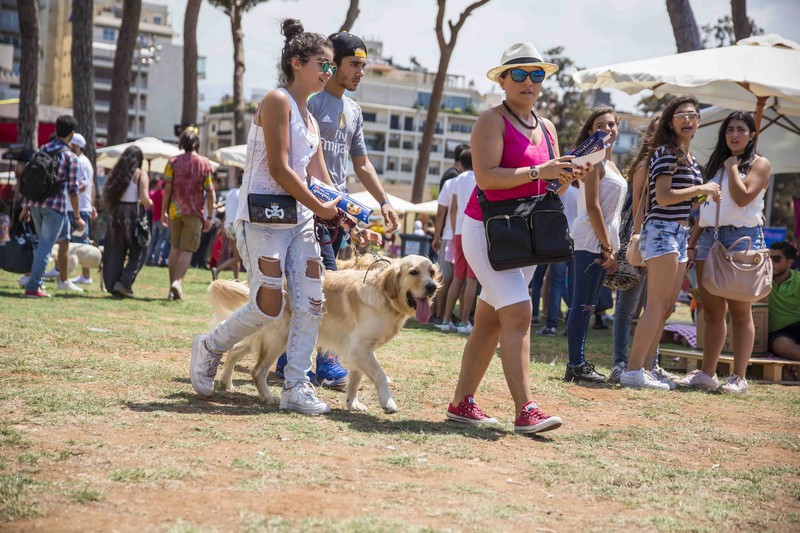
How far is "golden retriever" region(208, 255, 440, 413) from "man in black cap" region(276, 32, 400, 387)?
1.13 feet

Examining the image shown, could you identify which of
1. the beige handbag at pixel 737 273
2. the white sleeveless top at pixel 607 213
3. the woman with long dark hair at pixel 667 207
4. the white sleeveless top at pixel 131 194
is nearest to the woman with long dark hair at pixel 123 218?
the white sleeveless top at pixel 131 194

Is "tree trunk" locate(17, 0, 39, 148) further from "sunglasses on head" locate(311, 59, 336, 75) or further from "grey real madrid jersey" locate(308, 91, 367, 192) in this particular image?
"sunglasses on head" locate(311, 59, 336, 75)

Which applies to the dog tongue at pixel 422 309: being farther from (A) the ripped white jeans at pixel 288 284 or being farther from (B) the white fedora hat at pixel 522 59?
(B) the white fedora hat at pixel 522 59

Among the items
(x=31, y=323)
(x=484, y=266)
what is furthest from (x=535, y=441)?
(x=31, y=323)

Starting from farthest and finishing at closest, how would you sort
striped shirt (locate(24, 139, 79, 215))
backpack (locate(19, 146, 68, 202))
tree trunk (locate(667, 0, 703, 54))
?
tree trunk (locate(667, 0, 703, 54)) → striped shirt (locate(24, 139, 79, 215)) → backpack (locate(19, 146, 68, 202))

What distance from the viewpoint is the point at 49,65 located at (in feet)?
265

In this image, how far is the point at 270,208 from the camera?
206 inches

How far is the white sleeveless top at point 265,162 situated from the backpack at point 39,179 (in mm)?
6357

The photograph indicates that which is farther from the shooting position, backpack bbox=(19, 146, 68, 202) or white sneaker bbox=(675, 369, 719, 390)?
backpack bbox=(19, 146, 68, 202)

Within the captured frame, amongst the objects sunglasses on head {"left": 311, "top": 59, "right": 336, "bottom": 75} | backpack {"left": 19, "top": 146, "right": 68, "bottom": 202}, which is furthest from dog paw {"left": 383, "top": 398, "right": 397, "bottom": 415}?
backpack {"left": 19, "top": 146, "right": 68, "bottom": 202}

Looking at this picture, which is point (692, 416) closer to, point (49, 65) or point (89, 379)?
point (89, 379)

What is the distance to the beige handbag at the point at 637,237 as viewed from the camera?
7.28 meters

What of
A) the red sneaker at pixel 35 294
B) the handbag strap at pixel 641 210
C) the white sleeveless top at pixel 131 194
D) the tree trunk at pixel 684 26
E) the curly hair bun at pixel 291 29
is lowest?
the red sneaker at pixel 35 294

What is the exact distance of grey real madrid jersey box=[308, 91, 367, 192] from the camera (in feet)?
20.7
